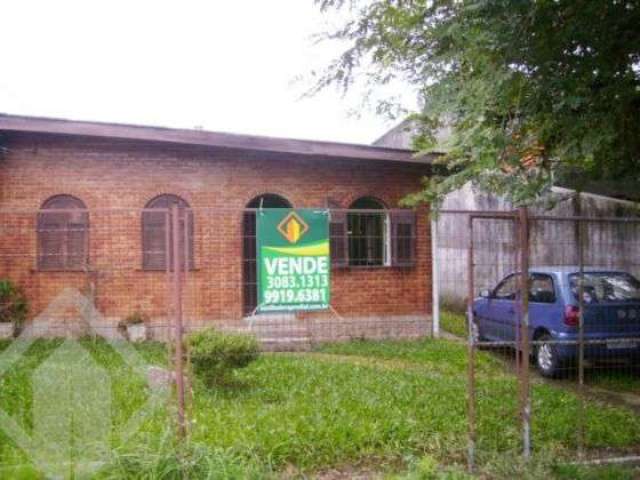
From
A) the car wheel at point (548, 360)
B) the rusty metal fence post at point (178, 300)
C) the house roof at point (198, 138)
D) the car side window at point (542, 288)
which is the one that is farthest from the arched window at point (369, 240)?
→ the rusty metal fence post at point (178, 300)

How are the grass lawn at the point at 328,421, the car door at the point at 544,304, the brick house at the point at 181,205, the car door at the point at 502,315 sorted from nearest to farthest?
the grass lawn at the point at 328,421, the car door at the point at 502,315, the car door at the point at 544,304, the brick house at the point at 181,205

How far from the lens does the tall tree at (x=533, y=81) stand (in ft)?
15.8

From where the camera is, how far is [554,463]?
4668 millimetres

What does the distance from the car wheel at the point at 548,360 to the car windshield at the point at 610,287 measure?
1.52 meters

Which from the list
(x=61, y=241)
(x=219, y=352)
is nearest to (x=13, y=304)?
(x=61, y=241)

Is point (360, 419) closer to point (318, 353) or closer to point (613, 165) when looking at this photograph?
point (318, 353)

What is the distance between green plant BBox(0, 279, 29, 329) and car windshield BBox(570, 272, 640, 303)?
24.4ft

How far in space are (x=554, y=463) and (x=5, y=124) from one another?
9008 millimetres

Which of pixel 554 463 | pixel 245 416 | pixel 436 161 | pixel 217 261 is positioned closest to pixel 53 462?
pixel 245 416

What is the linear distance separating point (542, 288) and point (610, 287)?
1.76 metres

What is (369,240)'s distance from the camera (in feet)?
33.1

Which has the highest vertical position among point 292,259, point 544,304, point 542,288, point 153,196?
point 153,196

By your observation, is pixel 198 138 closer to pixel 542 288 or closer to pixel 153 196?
pixel 153 196

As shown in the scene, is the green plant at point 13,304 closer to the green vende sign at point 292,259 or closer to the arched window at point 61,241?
the arched window at point 61,241
